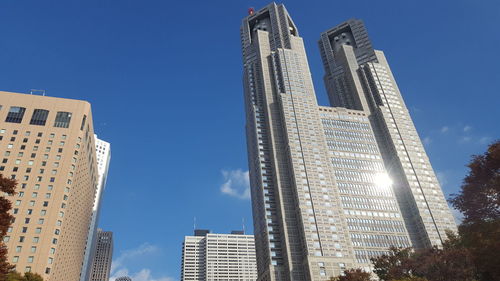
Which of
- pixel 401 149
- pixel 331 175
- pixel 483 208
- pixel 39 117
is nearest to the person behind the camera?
pixel 483 208

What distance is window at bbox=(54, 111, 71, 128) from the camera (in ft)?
357

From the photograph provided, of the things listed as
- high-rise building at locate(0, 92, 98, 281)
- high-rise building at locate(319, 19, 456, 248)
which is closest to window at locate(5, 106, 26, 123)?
high-rise building at locate(0, 92, 98, 281)

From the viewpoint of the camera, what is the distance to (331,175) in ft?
474

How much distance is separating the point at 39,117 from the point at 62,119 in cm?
620

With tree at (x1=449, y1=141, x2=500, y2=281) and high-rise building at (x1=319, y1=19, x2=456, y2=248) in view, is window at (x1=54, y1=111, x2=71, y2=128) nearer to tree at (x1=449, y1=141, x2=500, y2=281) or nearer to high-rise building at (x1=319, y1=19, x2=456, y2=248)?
tree at (x1=449, y1=141, x2=500, y2=281)

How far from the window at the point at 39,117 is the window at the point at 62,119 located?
321 centimetres

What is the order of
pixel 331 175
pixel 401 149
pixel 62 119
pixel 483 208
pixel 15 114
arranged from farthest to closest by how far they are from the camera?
pixel 401 149 → pixel 331 175 → pixel 62 119 → pixel 15 114 → pixel 483 208

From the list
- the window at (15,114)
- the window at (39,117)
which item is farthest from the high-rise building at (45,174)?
the window at (39,117)

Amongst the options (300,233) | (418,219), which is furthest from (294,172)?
(418,219)

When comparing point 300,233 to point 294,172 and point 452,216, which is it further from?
point 452,216

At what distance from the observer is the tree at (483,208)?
159ft

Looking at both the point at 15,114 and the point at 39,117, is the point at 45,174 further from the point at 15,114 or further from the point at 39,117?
the point at 15,114

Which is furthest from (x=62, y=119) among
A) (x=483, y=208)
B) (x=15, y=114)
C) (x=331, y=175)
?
(x=483, y=208)

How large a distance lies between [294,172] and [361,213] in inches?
1158
